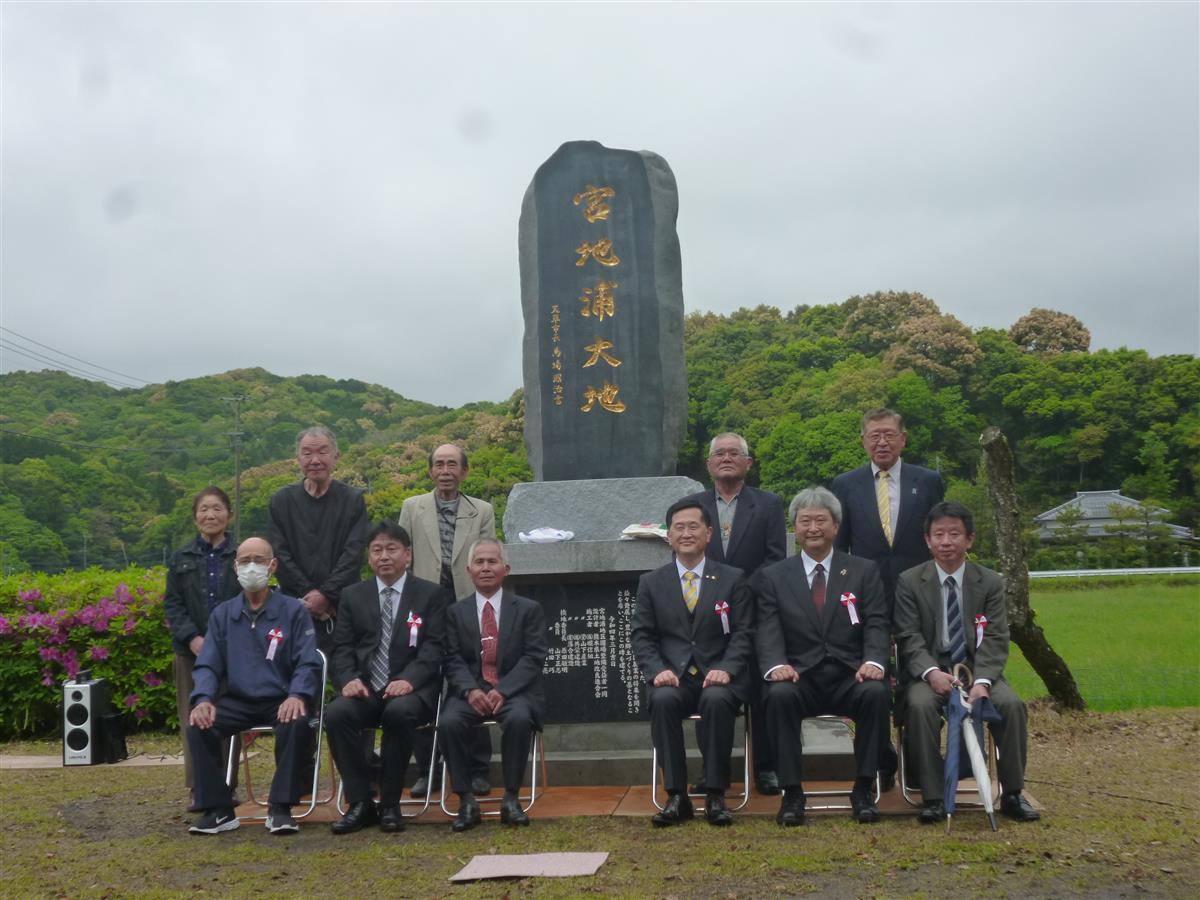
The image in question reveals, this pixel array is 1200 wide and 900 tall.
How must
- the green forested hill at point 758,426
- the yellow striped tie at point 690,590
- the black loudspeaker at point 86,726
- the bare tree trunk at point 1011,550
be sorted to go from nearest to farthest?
the yellow striped tie at point 690,590, the black loudspeaker at point 86,726, the bare tree trunk at point 1011,550, the green forested hill at point 758,426

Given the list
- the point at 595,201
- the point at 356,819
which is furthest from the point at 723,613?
the point at 595,201

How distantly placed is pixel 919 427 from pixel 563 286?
2736cm

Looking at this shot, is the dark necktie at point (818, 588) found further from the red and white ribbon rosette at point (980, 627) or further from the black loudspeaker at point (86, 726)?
the black loudspeaker at point (86, 726)

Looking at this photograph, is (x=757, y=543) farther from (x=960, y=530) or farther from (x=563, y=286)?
(x=563, y=286)

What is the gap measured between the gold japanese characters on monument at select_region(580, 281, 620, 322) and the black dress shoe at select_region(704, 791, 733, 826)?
10.8 ft

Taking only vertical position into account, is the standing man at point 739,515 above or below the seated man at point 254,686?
above

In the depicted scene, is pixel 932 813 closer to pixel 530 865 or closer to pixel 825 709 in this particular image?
pixel 825 709

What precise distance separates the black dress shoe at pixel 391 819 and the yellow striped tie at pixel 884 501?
8.79 feet

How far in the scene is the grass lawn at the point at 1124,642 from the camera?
10797 millimetres

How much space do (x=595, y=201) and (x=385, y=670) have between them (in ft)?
11.0

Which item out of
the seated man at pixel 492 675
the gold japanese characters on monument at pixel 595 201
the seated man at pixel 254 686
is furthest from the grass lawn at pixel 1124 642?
the seated man at pixel 254 686

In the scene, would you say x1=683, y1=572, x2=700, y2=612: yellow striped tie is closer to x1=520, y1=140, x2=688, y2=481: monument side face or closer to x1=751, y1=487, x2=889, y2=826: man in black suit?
x1=751, y1=487, x2=889, y2=826: man in black suit

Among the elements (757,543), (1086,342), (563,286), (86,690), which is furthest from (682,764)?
(1086,342)

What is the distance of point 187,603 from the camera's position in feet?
19.5
